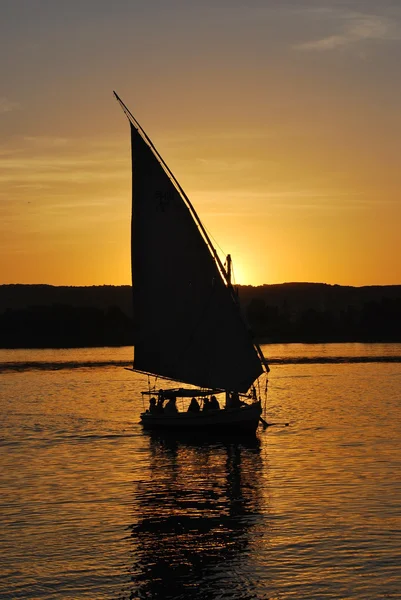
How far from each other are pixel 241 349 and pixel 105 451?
9.71 metres

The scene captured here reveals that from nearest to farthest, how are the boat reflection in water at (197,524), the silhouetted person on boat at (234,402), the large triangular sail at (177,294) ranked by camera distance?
the boat reflection in water at (197,524)
the large triangular sail at (177,294)
the silhouetted person on boat at (234,402)

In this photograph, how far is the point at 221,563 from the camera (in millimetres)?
28406

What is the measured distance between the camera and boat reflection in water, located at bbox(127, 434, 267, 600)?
26.6 metres

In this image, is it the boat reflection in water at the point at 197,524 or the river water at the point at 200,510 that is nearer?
the boat reflection in water at the point at 197,524

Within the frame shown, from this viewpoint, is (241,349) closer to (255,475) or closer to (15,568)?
(255,475)

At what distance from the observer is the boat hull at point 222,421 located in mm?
55281

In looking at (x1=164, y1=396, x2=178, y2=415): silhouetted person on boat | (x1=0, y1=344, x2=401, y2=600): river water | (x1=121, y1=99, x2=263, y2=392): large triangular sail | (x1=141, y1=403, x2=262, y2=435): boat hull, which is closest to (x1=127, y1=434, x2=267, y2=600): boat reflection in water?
(x1=0, y1=344, x2=401, y2=600): river water

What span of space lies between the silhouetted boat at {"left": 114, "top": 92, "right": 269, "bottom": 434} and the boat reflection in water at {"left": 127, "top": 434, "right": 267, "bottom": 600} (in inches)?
196

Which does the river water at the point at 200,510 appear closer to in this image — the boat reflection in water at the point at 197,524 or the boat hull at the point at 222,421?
the boat reflection in water at the point at 197,524

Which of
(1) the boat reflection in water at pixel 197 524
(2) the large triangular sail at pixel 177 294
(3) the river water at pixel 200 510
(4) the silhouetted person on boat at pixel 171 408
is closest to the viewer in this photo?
(1) the boat reflection in water at pixel 197 524

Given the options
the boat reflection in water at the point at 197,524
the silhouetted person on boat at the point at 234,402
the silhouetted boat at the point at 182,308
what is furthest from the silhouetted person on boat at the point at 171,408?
the boat reflection in water at the point at 197,524

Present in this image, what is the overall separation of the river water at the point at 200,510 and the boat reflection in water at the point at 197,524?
0.19 ft

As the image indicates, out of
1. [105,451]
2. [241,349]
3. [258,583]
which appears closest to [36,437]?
[105,451]

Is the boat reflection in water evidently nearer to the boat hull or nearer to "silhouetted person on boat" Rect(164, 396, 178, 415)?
the boat hull
